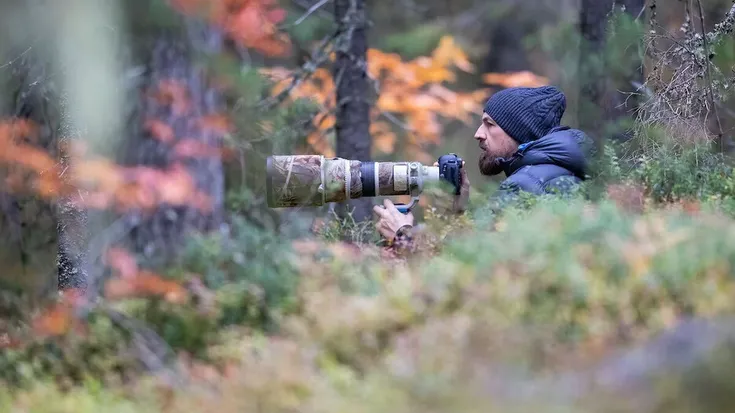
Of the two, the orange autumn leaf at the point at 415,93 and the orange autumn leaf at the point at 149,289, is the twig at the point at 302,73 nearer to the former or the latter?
the orange autumn leaf at the point at 415,93

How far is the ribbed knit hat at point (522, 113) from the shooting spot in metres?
5.05

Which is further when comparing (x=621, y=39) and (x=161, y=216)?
(x=161, y=216)

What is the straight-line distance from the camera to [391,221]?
14.1 feet

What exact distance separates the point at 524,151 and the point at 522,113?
1.01ft

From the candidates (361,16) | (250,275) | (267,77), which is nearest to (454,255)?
(250,275)

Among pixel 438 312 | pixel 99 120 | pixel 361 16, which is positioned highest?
pixel 361 16

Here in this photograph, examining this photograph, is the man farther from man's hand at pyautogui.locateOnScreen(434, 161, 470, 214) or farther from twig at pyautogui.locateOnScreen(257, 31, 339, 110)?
twig at pyautogui.locateOnScreen(257, 31, 339, 110)

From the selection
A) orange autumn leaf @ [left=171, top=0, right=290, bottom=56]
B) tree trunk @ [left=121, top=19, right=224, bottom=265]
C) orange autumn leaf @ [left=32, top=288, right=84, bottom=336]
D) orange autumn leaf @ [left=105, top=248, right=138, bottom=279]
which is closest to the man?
orange autumn leaf @ [left=32, top=288, right=84, bottom=336]

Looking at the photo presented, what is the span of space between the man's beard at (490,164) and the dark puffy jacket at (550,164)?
0.16m

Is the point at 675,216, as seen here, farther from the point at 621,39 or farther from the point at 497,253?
the point at 621,39

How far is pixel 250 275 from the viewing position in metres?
3.34

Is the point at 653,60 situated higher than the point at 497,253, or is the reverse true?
the point at 653,60

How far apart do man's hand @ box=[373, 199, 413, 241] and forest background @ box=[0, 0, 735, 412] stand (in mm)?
239

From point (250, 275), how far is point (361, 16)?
4.28 meters
